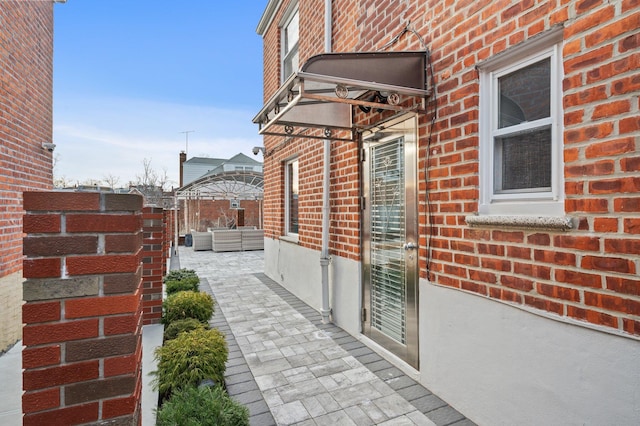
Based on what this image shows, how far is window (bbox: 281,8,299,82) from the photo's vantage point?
21.2 feet

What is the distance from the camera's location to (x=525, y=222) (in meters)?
2.05

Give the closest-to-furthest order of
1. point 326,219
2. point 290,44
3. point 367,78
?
point 367,78 < point 326,219 < point 290,44

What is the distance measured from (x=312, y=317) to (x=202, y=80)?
18.7 metres

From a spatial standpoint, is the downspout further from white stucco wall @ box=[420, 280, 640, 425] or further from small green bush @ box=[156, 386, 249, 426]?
small green bush @ box=[156, 386, 249, 426]

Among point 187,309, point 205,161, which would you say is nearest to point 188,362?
point 187,309

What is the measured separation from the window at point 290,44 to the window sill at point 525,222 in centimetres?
512

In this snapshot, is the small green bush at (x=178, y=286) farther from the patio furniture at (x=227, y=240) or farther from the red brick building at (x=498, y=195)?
the patio furniture at (x=227, y=240)

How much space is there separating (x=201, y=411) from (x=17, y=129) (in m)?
4.57

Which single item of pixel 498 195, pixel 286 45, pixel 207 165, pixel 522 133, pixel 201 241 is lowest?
pixel 201 241

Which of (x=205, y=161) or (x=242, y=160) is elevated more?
(x=242, y=160)

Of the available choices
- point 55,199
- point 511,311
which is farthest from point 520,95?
point 55,199

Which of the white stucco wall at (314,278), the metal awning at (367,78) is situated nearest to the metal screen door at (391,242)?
the white stucco wall at (314,278)

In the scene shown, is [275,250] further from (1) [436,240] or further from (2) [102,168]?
(2) [102,168]

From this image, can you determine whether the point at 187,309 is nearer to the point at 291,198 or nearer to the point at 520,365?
the point at 520,365
